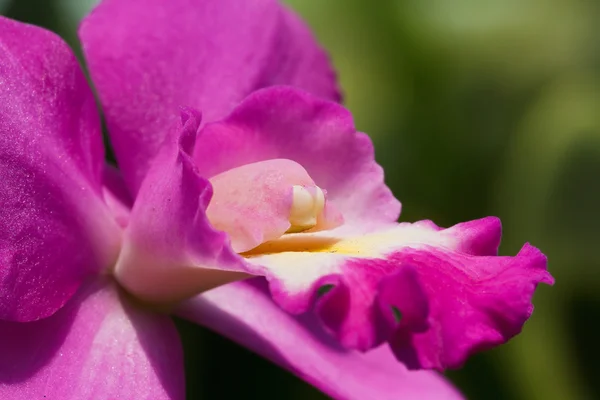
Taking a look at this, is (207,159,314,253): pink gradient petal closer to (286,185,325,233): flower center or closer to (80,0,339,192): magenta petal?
(286,185,325,233): flower center

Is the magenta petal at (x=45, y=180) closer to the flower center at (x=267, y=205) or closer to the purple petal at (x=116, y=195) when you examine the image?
the purple petal at (x=116, y=195)

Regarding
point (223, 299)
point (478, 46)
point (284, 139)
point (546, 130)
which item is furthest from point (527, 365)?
point (284, 139)

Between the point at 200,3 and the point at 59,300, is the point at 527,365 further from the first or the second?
the point at 59,300

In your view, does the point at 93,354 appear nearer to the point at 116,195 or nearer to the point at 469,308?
the point at 116,195

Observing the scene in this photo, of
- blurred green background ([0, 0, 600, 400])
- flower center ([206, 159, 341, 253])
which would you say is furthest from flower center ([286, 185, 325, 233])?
blurred green background ([0, 0, 600, 400])

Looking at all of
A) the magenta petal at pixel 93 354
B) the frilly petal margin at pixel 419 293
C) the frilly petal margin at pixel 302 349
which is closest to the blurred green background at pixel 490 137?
the frilly petal margin at pixel 302 349

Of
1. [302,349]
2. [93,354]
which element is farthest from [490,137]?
[93,354]
